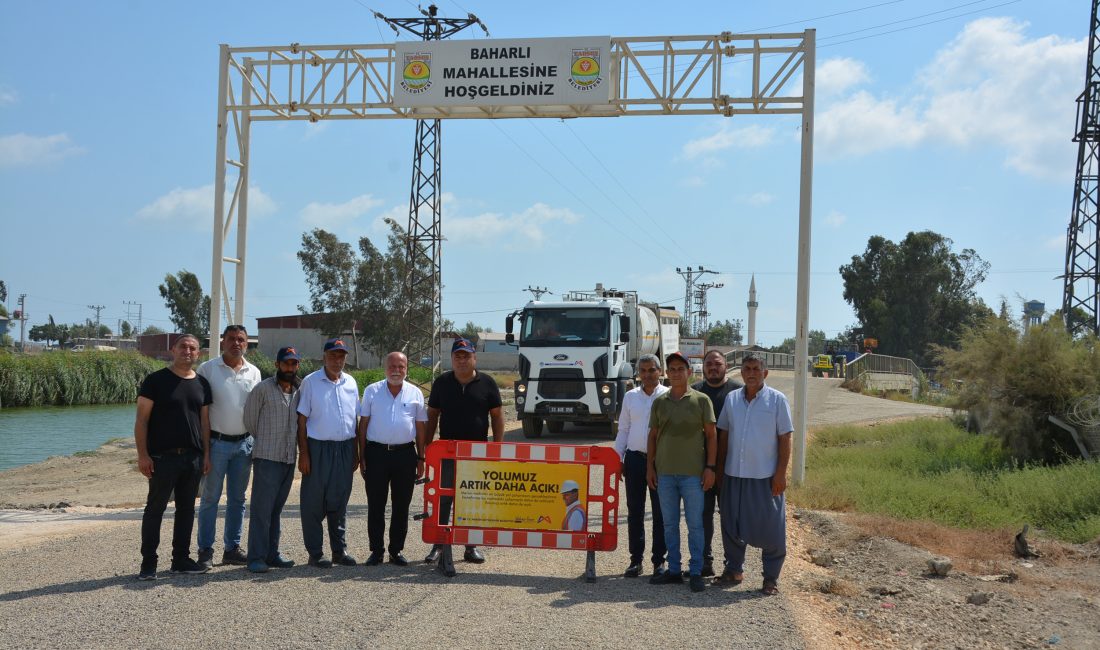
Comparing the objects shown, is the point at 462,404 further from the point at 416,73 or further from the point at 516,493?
the point at 416,73

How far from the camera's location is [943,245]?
306 feet

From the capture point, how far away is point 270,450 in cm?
781

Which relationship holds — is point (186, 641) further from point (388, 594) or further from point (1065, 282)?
point (1065, 282)

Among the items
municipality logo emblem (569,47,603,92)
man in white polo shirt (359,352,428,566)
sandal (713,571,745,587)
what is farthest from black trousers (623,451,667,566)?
municipality logo emblem (569,47,603,92)

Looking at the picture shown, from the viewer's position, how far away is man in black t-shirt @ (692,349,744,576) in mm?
7828

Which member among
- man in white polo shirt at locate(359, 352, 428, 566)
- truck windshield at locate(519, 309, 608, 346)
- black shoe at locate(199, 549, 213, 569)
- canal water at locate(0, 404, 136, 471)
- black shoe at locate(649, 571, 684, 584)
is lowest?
canal water at locate(0, 404, 136, 471)

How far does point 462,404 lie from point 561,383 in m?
12.6

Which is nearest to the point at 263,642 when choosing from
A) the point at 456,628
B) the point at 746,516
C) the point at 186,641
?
the point at 186,641

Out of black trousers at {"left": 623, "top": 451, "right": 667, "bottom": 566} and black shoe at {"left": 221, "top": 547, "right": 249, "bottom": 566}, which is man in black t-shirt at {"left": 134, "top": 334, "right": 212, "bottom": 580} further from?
black trousers at {"left": 623, "top": 451, "right": 667, "bottom": 566}

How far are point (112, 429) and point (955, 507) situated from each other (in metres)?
26.2

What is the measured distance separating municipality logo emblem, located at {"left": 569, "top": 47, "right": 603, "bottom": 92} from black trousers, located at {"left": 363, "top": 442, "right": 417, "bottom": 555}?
7238mm

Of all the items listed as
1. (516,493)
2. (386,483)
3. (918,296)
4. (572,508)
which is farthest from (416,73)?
(918,296)

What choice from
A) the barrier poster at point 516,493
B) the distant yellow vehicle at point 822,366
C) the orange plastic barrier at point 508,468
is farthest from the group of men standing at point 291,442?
the distant yellow vehicle at point 822,366

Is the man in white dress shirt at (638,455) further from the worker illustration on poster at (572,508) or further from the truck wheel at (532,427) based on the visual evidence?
the truck wheel at (532,427)
